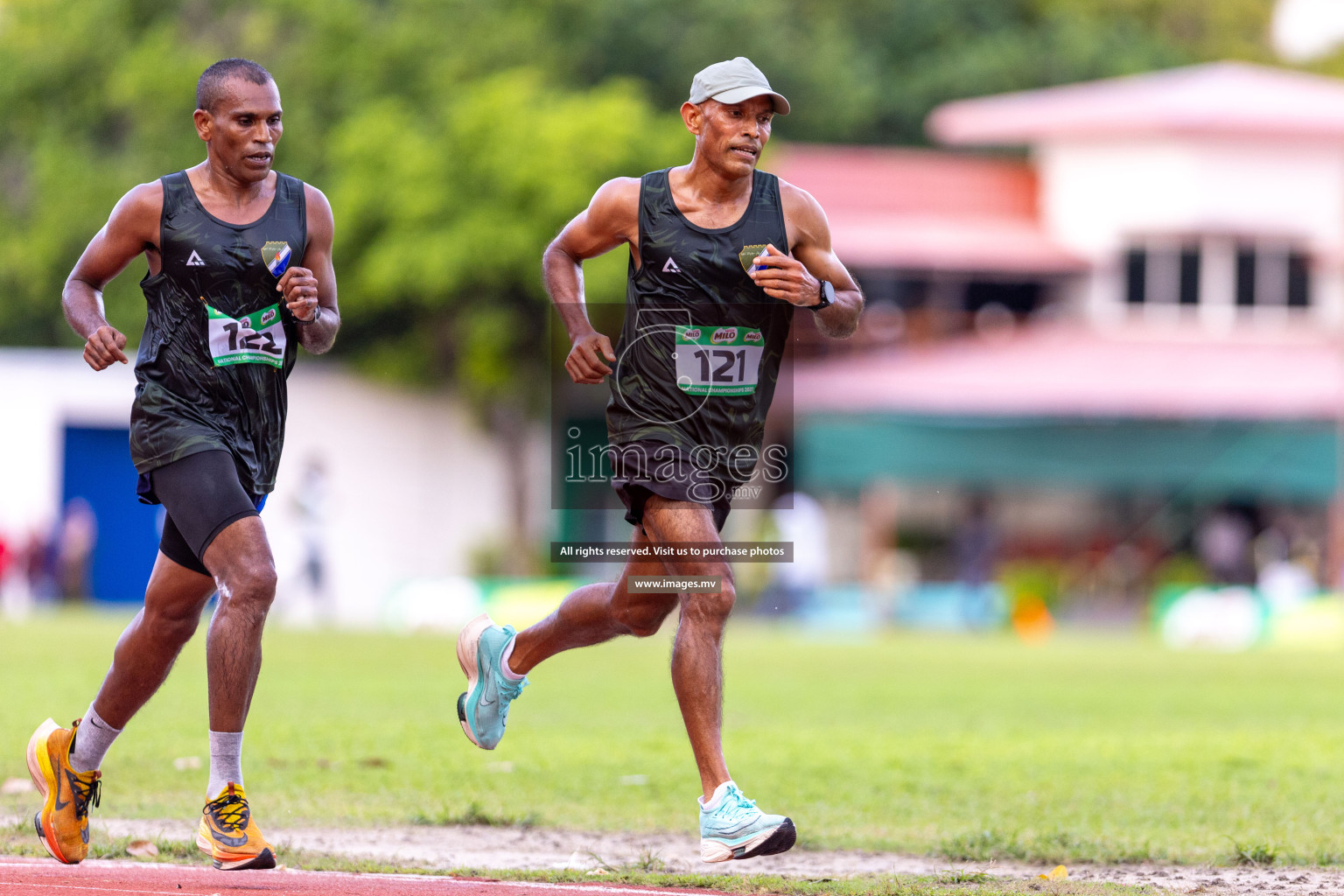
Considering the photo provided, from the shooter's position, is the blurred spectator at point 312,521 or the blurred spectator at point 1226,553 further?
the blurred spectator at point 1226,553

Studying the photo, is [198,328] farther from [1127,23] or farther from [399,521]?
[1127,23]

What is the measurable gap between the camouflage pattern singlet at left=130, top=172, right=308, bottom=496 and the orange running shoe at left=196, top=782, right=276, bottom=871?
1.09 meters

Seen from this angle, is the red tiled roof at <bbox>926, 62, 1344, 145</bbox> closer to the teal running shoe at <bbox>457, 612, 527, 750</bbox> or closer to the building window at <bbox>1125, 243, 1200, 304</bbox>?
the building window at <bbox>1125, 243, 1200, 304</bbox>

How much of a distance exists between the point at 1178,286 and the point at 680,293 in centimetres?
3219

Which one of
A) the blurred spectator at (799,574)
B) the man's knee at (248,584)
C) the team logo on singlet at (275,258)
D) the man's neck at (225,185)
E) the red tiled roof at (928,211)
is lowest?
the blurred spectator at (799,574)

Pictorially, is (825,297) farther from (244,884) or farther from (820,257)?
(244,884)

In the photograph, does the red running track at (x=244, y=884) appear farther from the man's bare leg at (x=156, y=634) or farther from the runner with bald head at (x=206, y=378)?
the man's bare leg at (x=156, y=634)

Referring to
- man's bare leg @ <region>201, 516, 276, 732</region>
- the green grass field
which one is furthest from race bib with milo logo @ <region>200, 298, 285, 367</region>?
the green grass field

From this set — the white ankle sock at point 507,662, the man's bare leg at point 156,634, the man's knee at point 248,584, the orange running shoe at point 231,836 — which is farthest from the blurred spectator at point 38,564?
the orange running shoe at point 231,836

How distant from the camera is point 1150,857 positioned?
23.8 feet

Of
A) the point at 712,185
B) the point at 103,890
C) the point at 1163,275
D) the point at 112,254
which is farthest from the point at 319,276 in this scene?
the point at 1163,275

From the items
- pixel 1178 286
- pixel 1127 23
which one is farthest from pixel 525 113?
pixel 1127 23

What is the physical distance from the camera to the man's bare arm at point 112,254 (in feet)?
21.9

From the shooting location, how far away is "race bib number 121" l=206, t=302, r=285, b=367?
21.9ft
